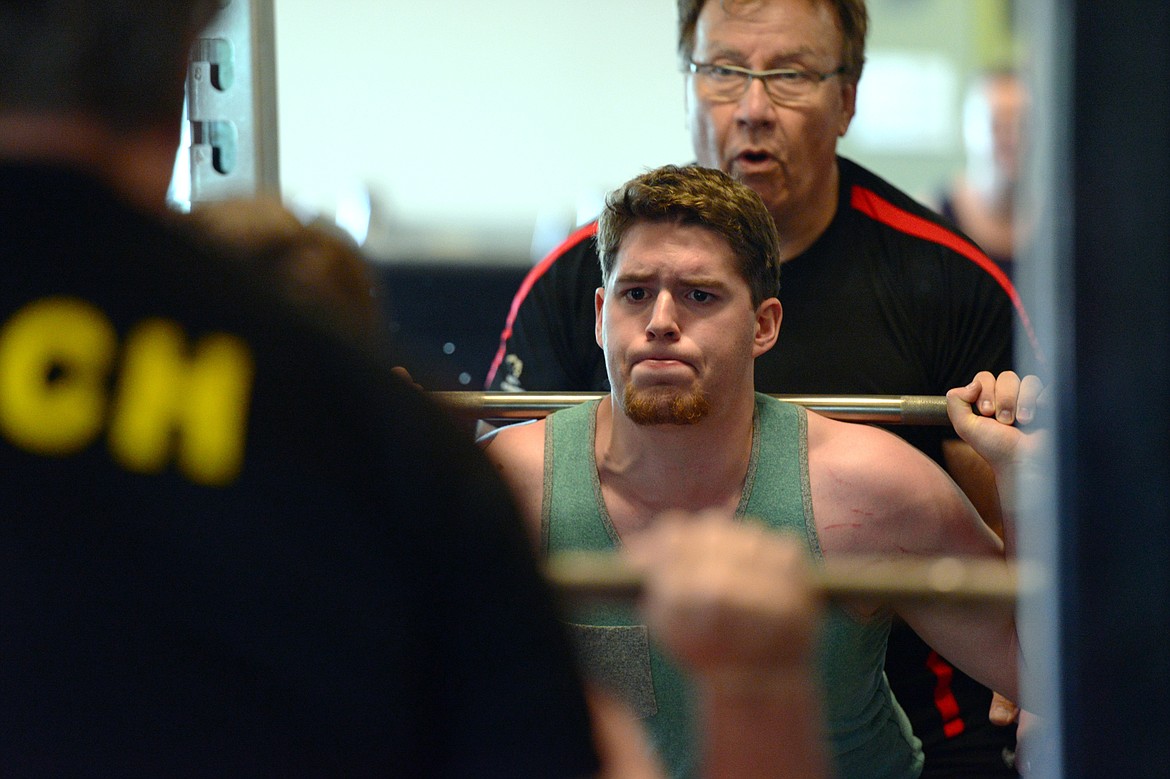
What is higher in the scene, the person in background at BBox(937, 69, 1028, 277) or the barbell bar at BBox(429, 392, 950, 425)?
the person in background at BBox(937, 69, 1028, 277)

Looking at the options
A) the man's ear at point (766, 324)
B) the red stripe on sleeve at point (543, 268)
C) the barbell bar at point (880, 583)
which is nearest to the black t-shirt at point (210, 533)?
the barbell bar at point (880, 583)

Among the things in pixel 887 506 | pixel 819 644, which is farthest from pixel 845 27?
pixel 819 644

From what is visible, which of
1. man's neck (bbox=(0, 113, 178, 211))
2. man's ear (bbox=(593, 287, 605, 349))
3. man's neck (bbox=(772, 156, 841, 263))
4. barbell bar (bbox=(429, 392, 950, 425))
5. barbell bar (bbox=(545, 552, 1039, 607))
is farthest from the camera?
man's neck (bbox=(772, 156, 841, 263))

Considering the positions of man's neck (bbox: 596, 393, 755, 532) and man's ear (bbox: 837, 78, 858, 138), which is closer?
man's neck (bbox: 596, 393, 755, 532)

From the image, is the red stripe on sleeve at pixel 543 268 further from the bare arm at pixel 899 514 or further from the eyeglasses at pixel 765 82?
the bare arm at pixel 899 514

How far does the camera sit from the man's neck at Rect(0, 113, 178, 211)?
21.2 inches

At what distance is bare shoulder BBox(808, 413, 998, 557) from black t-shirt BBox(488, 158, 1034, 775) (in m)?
0.20

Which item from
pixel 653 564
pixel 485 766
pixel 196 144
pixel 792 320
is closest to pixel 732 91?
pixel 792 320

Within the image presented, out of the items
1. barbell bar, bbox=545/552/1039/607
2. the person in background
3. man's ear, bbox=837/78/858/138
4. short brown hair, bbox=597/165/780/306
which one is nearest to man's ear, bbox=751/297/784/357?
short brown hair, bbox=597/165/780/306

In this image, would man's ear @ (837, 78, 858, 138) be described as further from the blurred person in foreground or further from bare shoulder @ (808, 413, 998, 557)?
the blurred person in foreground

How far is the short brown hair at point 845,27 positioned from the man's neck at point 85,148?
55.5 inches

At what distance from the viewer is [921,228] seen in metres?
1.83

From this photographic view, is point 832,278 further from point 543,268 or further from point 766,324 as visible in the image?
point 543,268

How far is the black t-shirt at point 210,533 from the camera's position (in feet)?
1.77
